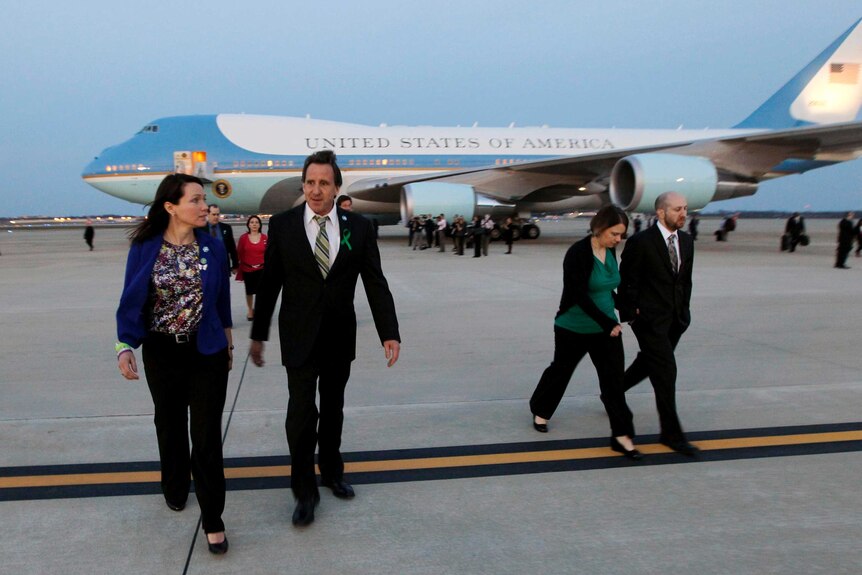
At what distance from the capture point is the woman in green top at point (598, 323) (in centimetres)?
339

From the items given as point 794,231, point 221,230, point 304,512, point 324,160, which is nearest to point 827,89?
point 794,231

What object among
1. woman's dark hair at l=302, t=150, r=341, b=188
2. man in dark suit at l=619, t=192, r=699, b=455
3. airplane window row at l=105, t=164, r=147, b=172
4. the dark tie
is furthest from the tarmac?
airplane window row at l=105, t=164, r=147, b=172

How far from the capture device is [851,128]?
47.7 feet

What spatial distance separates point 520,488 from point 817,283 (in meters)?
9.05

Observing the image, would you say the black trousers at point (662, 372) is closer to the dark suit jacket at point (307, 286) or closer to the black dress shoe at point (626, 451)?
the black dress shoe at point (626, 451)

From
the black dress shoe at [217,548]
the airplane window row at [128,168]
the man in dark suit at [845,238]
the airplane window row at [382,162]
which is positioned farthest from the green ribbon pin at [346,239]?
the airplane window row at [128,168]

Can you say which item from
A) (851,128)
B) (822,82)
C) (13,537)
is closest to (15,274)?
(13,537)

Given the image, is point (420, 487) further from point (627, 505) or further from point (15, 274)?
point (15, 274)

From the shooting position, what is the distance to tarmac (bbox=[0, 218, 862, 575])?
2385 millimetres

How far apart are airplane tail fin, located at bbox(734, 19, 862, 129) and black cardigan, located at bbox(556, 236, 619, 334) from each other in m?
20.1

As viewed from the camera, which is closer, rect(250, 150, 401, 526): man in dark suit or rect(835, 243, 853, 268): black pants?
rect(250, 150, 401, 526): man in dark suit

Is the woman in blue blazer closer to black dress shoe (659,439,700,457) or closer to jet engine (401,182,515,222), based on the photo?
black dress shoe (659,439,700,457)

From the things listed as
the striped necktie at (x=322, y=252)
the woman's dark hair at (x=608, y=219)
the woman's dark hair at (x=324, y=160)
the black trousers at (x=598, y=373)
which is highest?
the woman's dark hair at (x=324, y=160)

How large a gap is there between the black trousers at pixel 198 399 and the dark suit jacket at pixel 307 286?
279 millimetres
